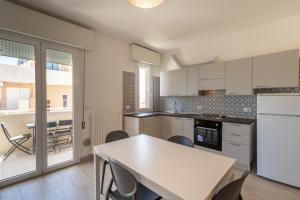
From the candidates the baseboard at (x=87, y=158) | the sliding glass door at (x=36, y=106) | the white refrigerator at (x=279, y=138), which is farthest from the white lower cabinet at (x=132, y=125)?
the white refrigerator at (x=279, y=138)

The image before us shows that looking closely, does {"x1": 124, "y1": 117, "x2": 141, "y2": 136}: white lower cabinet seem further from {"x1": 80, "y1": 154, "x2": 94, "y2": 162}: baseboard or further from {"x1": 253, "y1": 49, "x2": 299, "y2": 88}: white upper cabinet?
{"x1": 253, "y1": 49, "x2": 299, "y2": 88}: white upper cabinet

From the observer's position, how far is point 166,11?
2371 mm

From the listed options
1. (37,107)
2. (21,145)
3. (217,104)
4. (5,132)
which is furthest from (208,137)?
(5,132)

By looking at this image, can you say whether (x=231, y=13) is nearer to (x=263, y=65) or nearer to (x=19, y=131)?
(x=263, y=65)

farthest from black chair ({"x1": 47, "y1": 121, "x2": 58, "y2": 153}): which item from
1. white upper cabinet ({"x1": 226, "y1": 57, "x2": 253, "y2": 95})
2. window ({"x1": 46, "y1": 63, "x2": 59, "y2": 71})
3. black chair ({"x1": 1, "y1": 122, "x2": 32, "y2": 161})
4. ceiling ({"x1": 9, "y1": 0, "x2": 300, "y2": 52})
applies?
white upper cabinet ({"x1": 226, "y1": 57, "x2": 253, "y2": 95})

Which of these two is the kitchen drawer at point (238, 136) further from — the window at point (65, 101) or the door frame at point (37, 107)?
the door frame at point (37, 107)

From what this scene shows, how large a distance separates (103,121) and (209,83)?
93.0 inches

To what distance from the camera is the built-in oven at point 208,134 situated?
293 cm

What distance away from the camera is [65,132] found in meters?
2.87

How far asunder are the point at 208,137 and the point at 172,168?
2101 mm

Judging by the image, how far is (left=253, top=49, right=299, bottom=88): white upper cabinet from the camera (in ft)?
7.76

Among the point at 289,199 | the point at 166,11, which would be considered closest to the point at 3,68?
the point at 166,11

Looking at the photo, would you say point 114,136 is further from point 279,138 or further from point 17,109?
point 279,138

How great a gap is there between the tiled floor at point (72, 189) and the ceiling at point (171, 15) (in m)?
2.57
